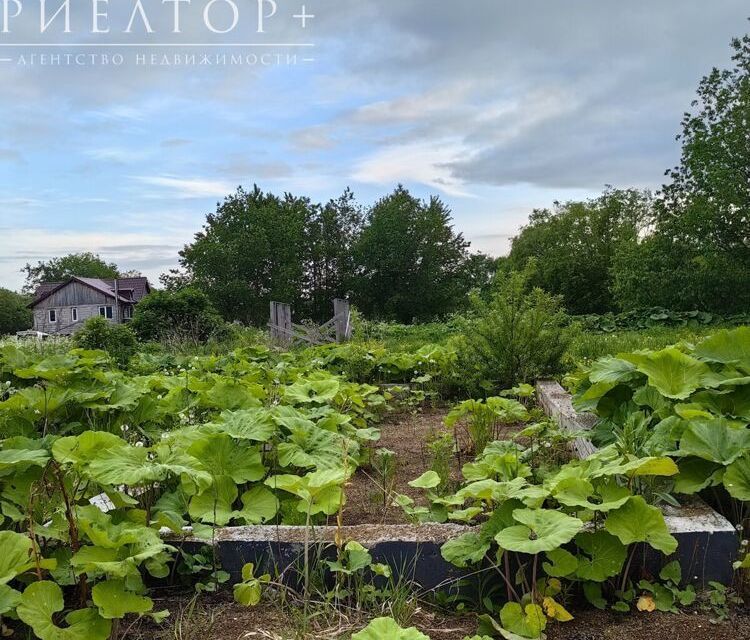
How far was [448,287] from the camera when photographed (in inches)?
1615

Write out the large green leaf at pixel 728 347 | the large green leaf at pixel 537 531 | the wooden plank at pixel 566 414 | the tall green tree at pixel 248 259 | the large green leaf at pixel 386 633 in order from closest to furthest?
the large green leaf at pixel 386 633
the large green leaf at pixel 537 531
the large green leaf at pixel 728 347
the wooden plank at pixel 566 414
the tall green tree at pixel 248 259

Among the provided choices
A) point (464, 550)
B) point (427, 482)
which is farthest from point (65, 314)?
point (464, 550)

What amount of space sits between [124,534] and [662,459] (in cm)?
164

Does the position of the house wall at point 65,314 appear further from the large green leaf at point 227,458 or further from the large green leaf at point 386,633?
the large green leaf at point 386,633

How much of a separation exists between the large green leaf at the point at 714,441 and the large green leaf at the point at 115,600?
1873 millimetres

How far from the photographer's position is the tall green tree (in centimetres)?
3694

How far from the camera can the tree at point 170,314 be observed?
20312 mm

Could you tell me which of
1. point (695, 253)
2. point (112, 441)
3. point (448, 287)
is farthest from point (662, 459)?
point (448, 287)

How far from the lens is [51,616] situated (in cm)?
170

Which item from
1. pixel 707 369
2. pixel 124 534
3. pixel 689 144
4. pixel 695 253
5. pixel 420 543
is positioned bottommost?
pixel 420 543

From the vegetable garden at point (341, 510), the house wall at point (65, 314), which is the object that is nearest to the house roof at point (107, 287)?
the house wall at point (65, 314)

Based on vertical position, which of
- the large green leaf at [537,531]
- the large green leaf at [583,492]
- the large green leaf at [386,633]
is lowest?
the large green leaf at [386,633]

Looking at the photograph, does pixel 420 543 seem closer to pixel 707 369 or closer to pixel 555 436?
pixel 555 436

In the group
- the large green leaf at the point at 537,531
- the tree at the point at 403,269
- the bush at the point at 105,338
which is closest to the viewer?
the large green leaf at the point at 537,531
